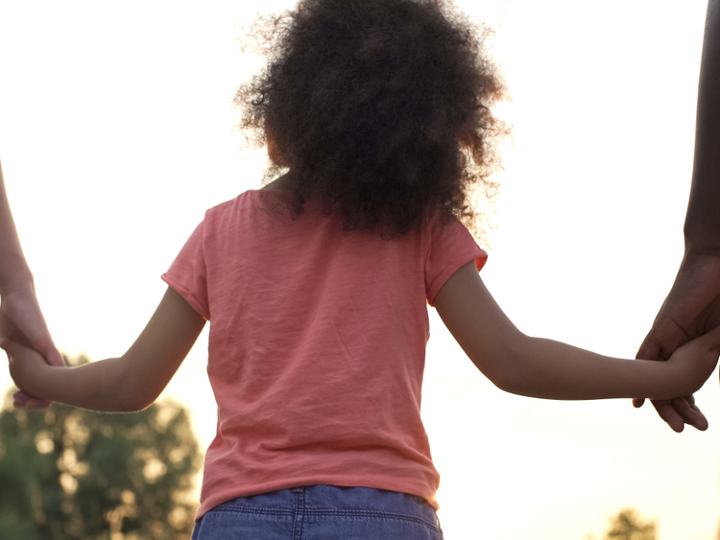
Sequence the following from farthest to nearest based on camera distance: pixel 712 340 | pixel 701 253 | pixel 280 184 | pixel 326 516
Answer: pixel 701 253 < pixel 712 340 < pixel 280 184 < pixel 326 516

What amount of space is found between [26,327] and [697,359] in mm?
1553

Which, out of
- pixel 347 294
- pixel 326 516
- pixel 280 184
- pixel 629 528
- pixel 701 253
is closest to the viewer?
pixel 326 516

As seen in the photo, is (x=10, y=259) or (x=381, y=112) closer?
(x=381, y=112)

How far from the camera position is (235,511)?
4.27 ft

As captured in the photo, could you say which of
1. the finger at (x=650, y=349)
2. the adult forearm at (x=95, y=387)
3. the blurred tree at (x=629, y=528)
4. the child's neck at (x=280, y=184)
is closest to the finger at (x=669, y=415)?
the finger at (x=650, y=349)

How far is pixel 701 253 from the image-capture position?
2.02m

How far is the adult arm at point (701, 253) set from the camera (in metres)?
1.96

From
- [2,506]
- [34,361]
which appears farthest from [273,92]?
[2,506]

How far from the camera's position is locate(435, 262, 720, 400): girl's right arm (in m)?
1.40

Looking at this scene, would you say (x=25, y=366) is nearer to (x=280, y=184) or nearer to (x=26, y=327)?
(x=26, y=327)

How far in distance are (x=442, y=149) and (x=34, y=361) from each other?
3.67ft

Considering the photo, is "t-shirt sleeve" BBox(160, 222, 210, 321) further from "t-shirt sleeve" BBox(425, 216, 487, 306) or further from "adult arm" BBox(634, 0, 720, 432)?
"adult arm" BBox(634, 0, 720, 432)

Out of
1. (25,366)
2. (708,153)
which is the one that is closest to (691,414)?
(708,153)

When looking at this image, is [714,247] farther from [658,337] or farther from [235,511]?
[235,511]
